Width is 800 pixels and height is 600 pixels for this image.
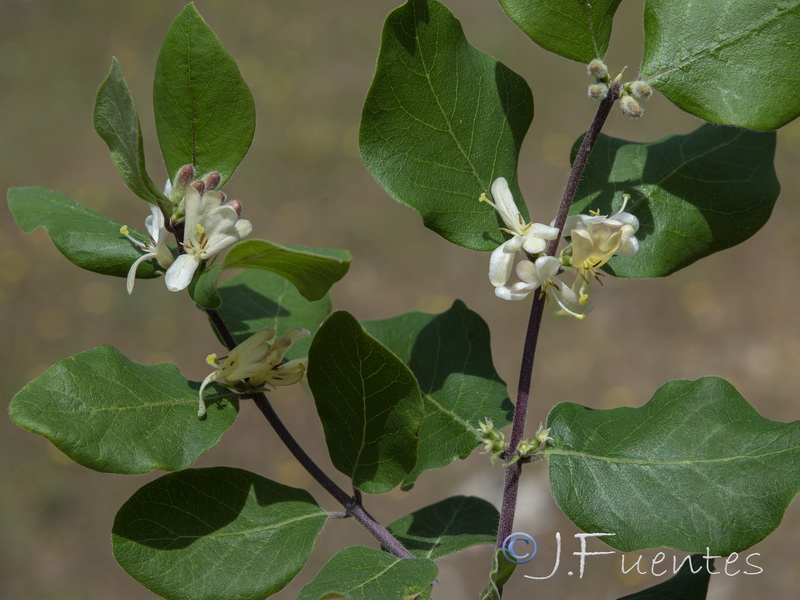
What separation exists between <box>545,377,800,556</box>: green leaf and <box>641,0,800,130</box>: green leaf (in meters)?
0.33

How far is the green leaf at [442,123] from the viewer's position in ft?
3.26

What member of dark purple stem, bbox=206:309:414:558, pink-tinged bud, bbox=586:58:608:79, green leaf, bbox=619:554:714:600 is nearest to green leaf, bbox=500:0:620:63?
pink-tinged bud, bbox=586:58:608:79

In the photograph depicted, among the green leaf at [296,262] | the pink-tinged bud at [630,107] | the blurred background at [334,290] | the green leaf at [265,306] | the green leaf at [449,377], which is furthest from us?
the blurred background at [334,290]

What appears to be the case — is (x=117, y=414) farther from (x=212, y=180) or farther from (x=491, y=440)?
(x=491, y=440)

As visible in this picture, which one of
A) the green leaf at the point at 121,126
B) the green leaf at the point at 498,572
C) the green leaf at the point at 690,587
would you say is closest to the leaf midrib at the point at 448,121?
the green leaf at the point at 121,126

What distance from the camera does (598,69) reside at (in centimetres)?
98

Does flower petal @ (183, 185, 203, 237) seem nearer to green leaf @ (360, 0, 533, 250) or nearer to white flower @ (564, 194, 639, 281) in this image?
green leaf @ (360, 0, 533, 250)

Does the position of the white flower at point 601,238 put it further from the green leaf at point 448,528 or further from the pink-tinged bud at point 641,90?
the green leaf at point 448,528

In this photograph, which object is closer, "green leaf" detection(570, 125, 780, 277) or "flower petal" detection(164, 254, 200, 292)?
"flower petal" detection(164, 254, 200, 292)

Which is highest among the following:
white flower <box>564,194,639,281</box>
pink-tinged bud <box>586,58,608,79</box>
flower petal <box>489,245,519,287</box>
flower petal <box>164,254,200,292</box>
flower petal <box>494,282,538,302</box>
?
pink-tinged bud <box>586,58,608,79</box>

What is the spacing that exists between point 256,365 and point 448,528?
47 centimetres

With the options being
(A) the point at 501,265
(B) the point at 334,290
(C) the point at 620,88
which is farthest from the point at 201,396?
(B) the point at 334,290

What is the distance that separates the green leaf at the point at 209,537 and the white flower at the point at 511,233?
42 cm

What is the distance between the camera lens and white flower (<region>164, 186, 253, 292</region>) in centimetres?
99
